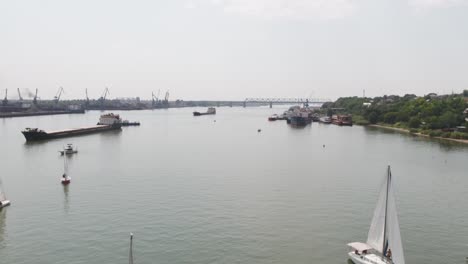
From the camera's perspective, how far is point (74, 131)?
116188 millimetres

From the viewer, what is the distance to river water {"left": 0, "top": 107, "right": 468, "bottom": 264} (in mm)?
29453

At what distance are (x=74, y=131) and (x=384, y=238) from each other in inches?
4068

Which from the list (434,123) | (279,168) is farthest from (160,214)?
(434,123)

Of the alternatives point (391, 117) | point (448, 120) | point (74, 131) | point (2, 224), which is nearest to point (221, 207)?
point (2, 224)

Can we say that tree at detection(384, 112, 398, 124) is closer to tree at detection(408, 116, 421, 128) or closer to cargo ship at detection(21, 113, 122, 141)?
tree at detection(408, 116, 421, 128)

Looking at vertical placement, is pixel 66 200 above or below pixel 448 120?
below

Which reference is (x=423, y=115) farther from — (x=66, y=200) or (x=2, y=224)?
(x=2, y=224)

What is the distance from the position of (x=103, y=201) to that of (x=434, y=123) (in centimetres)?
10228

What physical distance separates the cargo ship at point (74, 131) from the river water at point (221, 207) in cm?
2122

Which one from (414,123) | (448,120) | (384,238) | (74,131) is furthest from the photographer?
(414,123)

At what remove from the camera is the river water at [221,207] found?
29453 mm

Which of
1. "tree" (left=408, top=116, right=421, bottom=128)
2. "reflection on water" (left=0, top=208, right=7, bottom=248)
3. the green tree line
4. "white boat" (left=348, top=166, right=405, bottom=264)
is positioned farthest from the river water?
"tree" (left=408, top=116, right=421, bottom=128)

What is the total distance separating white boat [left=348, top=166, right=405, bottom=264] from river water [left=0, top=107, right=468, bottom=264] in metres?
1.97

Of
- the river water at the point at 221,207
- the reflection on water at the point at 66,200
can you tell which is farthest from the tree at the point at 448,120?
the reflection on water at the point at 66,200
